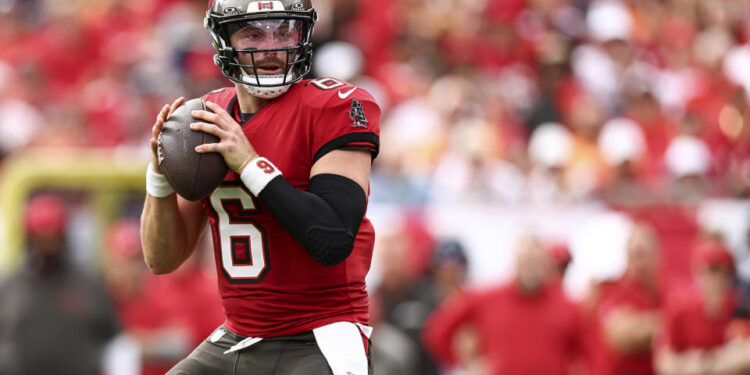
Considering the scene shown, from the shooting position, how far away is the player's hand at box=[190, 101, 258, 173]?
3321mm

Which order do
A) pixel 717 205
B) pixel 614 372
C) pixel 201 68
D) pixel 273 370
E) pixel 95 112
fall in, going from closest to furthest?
pixel 273 370, pixel 614 372, pixel 717 205, pixel 201 68, pixel 95 112

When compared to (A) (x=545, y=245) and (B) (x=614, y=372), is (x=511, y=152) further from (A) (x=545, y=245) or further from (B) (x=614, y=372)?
(B) (x=614, y=372)

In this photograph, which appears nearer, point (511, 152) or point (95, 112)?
point (511, 152)

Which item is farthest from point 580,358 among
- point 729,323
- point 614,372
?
point 729,323

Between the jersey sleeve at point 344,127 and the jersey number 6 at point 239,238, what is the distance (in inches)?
11.0

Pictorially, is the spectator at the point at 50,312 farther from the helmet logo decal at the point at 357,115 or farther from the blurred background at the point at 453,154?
the helmet logo decal at the point at 357,115

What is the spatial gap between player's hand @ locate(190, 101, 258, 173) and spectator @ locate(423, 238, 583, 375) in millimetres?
4021

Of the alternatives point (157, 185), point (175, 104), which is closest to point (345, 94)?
point (175, 104)

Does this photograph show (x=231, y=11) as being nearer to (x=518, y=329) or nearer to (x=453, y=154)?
(x=518, y=329)

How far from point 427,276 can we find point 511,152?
1.51 meters

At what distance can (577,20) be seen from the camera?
1177cm

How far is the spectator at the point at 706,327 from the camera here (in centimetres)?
677

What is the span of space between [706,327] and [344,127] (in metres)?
4.15

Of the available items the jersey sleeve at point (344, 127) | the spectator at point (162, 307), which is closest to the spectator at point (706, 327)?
the spectator at point (162, 307)
